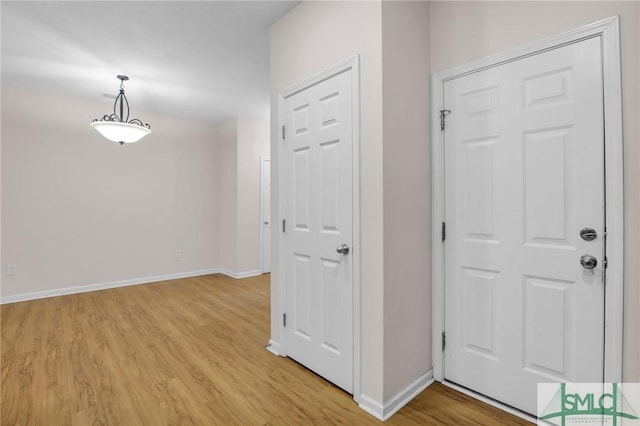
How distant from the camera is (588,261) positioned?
5.15ft

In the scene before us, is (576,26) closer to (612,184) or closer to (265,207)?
(612,184)

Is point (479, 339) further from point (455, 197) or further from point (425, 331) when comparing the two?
point (455, 197)

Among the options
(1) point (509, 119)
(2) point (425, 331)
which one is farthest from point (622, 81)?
(2) point (425, 331)

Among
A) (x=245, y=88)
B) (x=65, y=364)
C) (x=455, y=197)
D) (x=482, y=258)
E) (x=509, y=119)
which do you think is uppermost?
(x=245, y=88)

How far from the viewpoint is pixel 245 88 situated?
4078 mm

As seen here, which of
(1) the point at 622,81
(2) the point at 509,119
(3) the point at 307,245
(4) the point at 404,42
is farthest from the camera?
(3) the point at 307,245

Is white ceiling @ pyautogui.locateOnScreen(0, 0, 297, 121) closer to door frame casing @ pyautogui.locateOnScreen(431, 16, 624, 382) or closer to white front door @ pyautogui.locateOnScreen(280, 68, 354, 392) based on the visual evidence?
white front door @ pyautogui.locateOnScreen(280, 68, 354, 392)

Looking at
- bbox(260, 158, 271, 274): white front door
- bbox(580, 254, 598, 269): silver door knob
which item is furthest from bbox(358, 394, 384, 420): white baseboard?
bbox(260, 158, 271, 274): white front door

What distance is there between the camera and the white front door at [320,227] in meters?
2.02

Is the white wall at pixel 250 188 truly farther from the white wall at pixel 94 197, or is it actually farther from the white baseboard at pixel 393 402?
the white baseboard at pixel 393 402

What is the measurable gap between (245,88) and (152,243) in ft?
9.32
